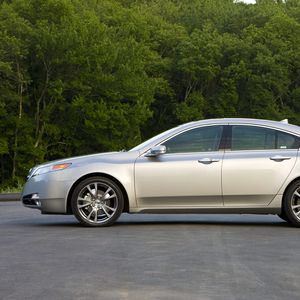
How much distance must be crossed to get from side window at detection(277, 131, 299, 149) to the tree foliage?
155 ft

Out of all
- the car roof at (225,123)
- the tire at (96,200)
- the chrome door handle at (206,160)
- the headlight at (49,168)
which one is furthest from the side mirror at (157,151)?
the headlight at (49,168)

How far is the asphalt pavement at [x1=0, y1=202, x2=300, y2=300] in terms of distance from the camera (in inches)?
256

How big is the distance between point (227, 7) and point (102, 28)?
3251 cm

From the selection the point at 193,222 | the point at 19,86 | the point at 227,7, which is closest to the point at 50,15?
the point at 19,86

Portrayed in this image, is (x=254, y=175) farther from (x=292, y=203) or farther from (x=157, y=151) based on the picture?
(x=157, y=151)

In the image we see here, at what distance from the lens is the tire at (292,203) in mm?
11305

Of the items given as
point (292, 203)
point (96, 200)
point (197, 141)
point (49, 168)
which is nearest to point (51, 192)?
point (49, 168)

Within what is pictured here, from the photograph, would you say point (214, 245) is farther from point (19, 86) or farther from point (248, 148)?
point (19, 86)

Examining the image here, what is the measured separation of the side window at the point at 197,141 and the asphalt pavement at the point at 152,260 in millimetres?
1075

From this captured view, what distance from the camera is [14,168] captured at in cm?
6078

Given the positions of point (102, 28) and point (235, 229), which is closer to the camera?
point (235, 229)

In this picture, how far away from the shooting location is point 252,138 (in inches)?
456

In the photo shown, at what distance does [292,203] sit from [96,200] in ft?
8.74

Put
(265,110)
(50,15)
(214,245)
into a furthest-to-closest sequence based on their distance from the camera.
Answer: (265,110), (50,15), (214,245)
